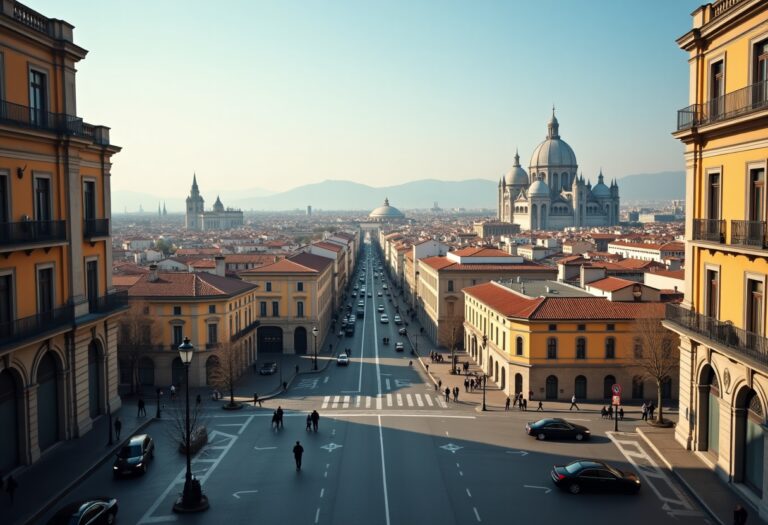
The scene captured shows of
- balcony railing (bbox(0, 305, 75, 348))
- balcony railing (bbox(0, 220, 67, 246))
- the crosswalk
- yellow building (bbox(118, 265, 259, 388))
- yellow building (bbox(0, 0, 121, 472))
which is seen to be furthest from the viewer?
yellow building (bbox(118, 265, 259, 388))

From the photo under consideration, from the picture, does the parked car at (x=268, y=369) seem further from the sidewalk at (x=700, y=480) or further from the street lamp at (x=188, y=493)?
the sidewalk at (x=700, y=480)

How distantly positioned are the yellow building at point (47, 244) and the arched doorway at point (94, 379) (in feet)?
0.17

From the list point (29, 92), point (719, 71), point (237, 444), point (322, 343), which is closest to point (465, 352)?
point (322, 343)

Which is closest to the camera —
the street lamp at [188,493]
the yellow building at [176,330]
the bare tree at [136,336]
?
the street lamp at [188,493]

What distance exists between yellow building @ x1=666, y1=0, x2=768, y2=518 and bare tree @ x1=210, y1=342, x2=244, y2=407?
27665mm

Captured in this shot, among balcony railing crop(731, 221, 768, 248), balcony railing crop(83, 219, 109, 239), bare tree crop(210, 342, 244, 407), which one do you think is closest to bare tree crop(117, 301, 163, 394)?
bare tree crop(210, 342, 244, 407)

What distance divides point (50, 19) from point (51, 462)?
19453 mm

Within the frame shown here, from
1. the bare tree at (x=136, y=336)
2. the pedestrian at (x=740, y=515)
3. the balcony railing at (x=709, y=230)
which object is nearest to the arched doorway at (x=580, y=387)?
the balcony railing at (x=709, y=230)

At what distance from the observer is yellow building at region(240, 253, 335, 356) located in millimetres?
71625

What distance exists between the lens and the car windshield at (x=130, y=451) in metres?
30.3

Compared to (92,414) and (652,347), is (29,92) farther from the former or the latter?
(652,347)

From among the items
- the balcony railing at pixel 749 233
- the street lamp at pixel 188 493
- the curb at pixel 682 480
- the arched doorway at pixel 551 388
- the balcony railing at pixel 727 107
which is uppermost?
the balcony railing at pixel 727 107

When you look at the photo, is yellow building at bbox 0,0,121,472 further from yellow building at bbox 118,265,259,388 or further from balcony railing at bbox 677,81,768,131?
balcony railing at bbox 677,81,768,131

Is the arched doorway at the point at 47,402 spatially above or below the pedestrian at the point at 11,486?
above
